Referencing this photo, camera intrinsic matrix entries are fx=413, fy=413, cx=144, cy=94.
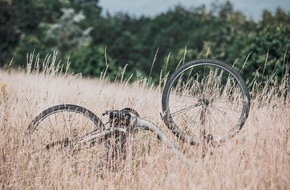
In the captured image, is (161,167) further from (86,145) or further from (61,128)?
(61,128)

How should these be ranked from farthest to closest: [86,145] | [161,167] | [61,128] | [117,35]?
1. [117,35]
2. [61,128]
3. [86,145]
4. [161,167]

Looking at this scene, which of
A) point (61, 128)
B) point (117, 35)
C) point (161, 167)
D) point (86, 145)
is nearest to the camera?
point (161, 167)

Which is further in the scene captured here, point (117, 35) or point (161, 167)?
point (117, 35)

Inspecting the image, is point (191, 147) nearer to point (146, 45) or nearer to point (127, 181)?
point (127, 181)

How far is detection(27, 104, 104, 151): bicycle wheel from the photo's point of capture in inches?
161

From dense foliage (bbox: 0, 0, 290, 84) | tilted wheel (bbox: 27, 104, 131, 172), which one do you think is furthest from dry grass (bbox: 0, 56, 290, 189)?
dense foliage (bbox: 0, 0, 290, 84)

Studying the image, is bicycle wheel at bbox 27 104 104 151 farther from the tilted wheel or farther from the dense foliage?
the dense foliage

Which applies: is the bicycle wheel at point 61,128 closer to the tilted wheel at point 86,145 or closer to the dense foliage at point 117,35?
the tilted wheel at point 86,145

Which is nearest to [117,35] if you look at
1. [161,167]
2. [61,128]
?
[61,128]

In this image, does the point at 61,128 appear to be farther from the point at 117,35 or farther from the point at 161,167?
the point at 117,35

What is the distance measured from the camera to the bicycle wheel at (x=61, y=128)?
4.09 metres

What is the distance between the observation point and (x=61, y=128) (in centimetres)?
464

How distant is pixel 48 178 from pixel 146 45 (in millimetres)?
41650

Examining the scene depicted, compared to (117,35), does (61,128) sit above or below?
below
